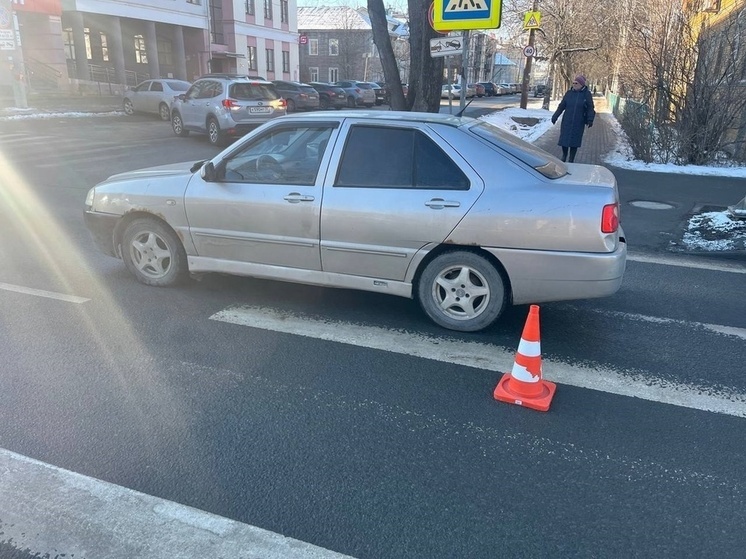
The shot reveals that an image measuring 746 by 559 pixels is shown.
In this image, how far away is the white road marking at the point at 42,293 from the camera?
5.23 m

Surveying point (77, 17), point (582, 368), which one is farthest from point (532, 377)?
point (77, 17)

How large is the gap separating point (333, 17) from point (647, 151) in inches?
2294

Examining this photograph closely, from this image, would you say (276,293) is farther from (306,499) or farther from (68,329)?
(306,499)

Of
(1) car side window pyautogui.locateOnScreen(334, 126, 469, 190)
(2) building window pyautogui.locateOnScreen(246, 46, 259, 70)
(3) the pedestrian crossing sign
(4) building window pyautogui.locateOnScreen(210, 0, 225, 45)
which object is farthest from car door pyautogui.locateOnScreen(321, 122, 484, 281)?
(2) building window pyautogui.locateOnScreen(246, 46, 259, 70)

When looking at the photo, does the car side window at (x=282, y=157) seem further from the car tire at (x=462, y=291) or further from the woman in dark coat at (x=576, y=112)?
the woman in dark coat at (x=576, y=112)

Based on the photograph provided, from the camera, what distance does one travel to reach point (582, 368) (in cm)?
406

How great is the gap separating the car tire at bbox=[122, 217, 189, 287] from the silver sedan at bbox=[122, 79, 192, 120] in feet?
61.1

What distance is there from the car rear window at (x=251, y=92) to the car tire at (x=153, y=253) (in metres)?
11.4

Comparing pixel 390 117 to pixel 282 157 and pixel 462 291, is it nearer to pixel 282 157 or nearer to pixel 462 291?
pixel 282 157

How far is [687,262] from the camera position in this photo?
6.73 metres

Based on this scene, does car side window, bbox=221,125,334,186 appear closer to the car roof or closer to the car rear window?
the car roof

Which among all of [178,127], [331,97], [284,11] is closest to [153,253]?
[178,127]

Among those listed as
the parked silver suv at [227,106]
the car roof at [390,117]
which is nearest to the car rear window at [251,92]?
the parked silver suv at [227,106]

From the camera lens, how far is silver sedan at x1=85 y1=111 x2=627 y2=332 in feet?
14.0
